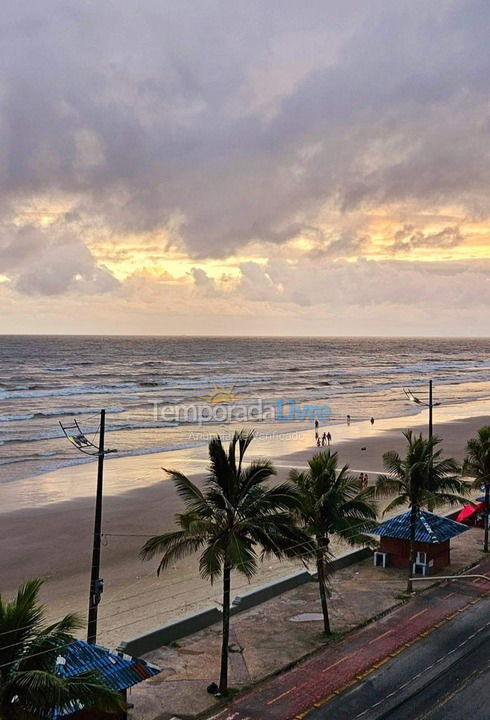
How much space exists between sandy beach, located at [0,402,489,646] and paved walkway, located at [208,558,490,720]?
6.18 meters

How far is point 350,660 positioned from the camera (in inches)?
829

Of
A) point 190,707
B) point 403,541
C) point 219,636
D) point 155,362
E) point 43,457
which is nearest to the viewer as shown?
point 190,707

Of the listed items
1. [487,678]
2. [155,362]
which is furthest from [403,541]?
[155,362]

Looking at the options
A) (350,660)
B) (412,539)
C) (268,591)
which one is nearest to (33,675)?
(350,660)

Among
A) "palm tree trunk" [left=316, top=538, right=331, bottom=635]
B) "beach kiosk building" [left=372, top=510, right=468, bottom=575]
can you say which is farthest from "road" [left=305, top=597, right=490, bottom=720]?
"beach kiosk building" [left=372, top=510, right=468, bottom=575]

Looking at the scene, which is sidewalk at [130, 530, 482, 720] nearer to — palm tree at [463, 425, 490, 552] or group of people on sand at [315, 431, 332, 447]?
palm tree at [463, 425, 490, 552]

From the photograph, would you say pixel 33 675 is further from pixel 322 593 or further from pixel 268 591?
pixel 268 591

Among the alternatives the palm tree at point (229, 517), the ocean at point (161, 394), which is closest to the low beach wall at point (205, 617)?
the palm tree at point (229, 517)

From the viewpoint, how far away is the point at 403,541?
97.7ft

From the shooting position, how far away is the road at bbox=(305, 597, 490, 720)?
1761 cm

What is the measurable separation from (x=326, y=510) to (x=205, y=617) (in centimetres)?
588

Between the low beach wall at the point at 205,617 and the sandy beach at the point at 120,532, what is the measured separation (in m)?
1.72

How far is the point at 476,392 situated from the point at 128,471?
270 feet

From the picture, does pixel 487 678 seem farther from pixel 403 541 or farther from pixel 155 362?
pixel 155 362
